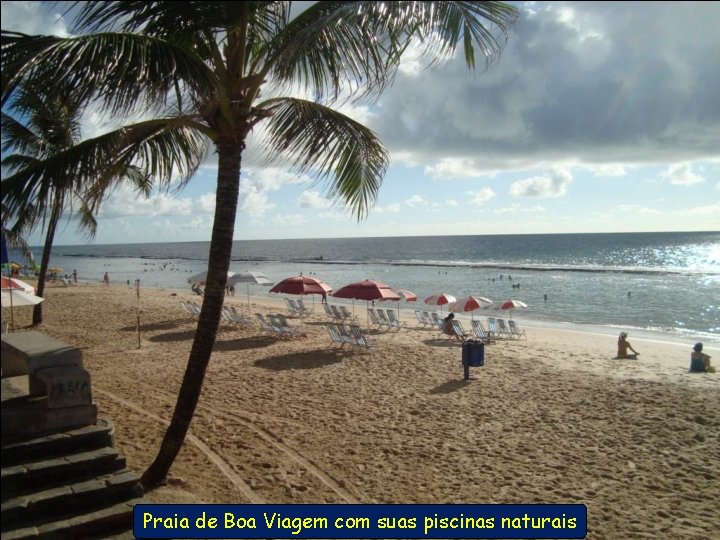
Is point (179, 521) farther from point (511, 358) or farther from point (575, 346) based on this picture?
point (575, 346)

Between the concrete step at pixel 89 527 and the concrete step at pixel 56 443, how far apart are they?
1.64 ft

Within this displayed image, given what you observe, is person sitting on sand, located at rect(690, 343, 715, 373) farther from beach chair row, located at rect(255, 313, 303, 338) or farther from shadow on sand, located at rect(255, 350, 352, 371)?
beach chair row, located at rect(255, 313, 303, 338)

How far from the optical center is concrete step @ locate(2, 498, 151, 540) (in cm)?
311

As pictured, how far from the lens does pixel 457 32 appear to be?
3443 millimetres

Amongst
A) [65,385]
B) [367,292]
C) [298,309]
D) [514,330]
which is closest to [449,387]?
[367,292]

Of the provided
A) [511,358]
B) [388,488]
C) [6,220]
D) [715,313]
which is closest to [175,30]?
[6,220]

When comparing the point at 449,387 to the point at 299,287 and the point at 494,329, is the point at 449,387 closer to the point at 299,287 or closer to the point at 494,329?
the point at 299,287

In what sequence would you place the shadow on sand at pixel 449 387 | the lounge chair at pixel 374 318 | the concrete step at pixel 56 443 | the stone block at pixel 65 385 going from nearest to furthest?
the concrete step at pixel 56 443 → the stone block at pixel 65 385 → the shadow on sand at pixel 449 387 → the lounge chair at pixel 374 318

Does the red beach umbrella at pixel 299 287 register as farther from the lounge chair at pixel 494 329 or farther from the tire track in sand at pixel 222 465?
the tire track in sand at pixel 222 465

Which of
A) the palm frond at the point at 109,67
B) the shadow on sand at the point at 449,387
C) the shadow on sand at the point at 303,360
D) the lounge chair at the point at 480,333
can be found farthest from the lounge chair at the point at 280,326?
the palm frond at the point at 109,67

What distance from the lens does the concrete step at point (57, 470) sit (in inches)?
131

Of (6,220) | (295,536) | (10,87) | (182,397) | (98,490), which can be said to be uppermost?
(10,87)

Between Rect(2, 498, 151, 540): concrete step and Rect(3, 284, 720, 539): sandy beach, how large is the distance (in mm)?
735

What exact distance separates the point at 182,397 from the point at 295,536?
146 centimetres
